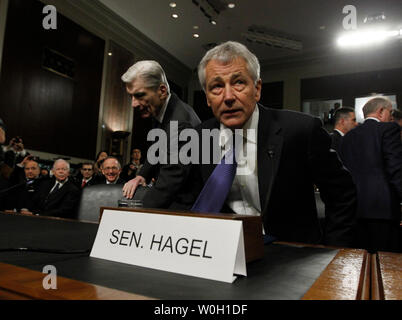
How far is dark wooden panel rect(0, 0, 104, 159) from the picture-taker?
4.36 m

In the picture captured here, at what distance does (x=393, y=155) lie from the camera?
2219 millimetres

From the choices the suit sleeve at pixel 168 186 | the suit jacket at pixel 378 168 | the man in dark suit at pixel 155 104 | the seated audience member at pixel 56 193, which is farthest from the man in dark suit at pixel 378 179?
the seated audience member at pixel 56 193

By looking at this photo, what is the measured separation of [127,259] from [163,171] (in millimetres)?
759

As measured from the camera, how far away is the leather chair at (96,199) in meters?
1.54

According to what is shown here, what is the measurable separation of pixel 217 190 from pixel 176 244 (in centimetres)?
33

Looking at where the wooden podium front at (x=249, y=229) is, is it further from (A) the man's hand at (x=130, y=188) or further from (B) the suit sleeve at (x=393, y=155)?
(B) the suit sleeve at (x=393, y=155)

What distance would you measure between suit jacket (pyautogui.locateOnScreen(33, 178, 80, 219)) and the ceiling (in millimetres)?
3490

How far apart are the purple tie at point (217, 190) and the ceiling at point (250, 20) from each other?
492 cm

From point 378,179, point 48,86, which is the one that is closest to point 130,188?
point 378,179

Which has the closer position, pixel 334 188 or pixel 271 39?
pixel 334 188

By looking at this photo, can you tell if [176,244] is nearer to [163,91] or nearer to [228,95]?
[228,95]

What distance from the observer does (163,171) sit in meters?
1.29

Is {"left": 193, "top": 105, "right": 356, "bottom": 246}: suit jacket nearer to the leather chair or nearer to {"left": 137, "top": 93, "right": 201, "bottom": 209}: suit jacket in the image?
{"left": 137, "top": 93, "right": 201, "bottom": 209}: suit jacket

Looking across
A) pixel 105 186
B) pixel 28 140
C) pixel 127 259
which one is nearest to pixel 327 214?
pixel 127 259
